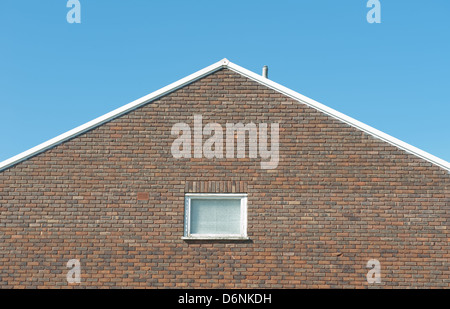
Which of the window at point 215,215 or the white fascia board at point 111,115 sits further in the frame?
the white fascia board at point 111,115

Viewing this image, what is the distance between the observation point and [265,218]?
11352 millimetres

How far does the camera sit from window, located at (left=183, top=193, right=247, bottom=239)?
11367mm

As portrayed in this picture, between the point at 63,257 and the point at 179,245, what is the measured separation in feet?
7.19

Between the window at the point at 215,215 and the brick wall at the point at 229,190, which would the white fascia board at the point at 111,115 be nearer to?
the brick wall at the point at 229,190

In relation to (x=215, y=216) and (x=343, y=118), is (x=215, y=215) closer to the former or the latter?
(x=215, y=216)

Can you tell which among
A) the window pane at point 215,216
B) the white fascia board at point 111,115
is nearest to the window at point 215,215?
the window pane at point 215,216

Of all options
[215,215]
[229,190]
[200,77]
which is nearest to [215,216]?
[215,215]

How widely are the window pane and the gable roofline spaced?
2292mm

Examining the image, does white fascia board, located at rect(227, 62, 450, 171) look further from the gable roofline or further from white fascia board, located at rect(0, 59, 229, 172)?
white fascia board, located at rect(0, 59, 229, 172)

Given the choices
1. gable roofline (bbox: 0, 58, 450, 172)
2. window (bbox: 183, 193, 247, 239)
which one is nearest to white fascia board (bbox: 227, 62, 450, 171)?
gable roofline (bbox: 0, 58, 450, 172)

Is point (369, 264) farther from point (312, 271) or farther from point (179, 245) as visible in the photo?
point (179, 245)

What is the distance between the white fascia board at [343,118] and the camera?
11.5 m

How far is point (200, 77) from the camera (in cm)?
1216

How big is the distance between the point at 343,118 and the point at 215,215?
3.17 m
